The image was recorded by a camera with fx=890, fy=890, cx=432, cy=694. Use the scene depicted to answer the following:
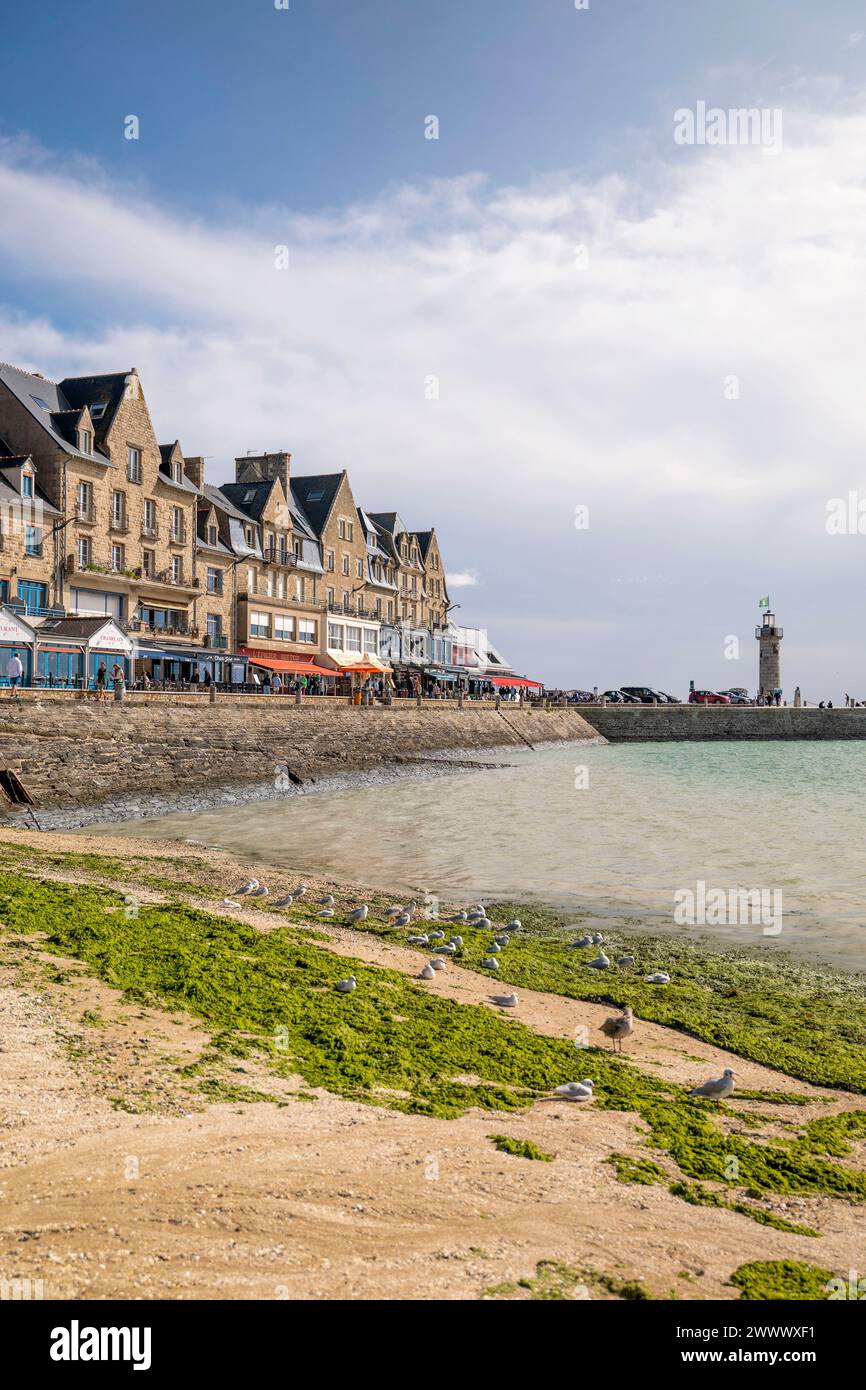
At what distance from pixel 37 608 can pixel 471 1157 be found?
37742 mm

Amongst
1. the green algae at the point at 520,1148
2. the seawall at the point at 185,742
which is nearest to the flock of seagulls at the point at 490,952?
the green algae at the point at 520,1148

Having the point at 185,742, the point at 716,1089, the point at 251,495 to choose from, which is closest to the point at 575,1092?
the point at 716,1089

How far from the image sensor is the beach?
4137 mm

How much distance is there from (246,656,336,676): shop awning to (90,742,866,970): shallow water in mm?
16543

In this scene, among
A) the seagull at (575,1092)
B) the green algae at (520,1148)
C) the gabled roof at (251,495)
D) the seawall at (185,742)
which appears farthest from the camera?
the gabled roof at (251,495)

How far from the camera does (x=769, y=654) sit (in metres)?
91.5

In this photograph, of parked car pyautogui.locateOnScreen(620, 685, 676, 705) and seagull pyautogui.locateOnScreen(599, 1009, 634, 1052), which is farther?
parked car pyautogui.locateOnScreen(620, 685, 676, 705)

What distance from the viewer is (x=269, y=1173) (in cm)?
487

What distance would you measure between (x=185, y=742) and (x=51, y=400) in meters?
21.2

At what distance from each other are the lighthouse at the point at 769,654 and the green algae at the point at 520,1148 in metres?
91.5

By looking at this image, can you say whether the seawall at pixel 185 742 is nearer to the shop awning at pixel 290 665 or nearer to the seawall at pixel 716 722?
the shop awning at pixel 290 665

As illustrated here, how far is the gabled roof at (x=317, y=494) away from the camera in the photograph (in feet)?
213

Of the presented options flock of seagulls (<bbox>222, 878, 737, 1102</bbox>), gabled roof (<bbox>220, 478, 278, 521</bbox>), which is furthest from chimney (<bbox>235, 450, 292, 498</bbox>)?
flock of seagulls (<bbox>222, 878, 737, 1102</bbox>)

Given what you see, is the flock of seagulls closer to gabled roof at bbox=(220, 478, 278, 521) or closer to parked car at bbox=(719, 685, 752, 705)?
gabled roof at bbox=(220, 478, 278, 521)
